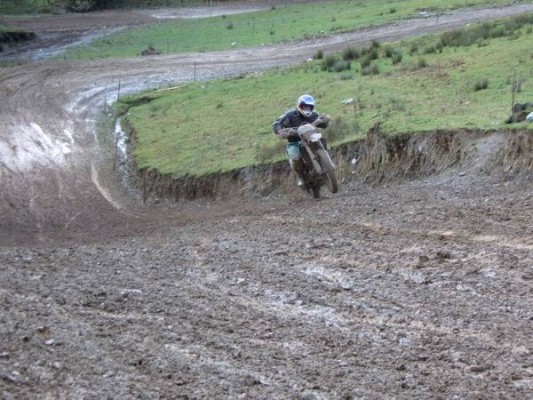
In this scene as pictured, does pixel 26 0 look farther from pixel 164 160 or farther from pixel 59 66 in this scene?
pixel 164 160

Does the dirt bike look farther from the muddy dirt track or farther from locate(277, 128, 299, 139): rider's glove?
the muddy dirt track

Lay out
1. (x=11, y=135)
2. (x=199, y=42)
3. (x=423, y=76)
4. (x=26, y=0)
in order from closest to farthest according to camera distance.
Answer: (x=423, y=76)
(x=11, y=135)
(x=199, y=42)
(x=26, y=0)

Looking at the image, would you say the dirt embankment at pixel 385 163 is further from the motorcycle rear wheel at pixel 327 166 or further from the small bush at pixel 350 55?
the small bush at pixel 350 55

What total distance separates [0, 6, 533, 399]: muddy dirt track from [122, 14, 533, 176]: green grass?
143 cm

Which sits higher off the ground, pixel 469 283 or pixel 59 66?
pixel 469 283

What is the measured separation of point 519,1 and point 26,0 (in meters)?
36.9

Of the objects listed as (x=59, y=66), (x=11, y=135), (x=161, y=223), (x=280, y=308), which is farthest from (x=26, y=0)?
(x=280, y=308)

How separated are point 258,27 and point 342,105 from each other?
31.4 metres

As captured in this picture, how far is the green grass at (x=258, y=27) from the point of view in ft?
160

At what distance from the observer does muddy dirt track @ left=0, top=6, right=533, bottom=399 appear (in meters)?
8.70

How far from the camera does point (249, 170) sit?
21.4 m

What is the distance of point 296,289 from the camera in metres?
11.7

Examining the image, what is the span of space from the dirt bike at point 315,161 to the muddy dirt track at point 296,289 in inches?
15.7

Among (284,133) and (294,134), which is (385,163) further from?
(284,133)
